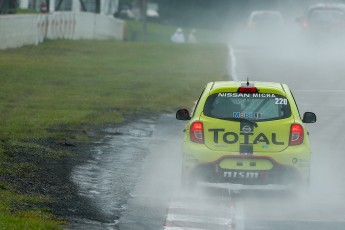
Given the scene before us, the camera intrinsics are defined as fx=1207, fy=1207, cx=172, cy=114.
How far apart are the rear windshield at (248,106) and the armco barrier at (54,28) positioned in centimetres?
2788

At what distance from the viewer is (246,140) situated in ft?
45.4

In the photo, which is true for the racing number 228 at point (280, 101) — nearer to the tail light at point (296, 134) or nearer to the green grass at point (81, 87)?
the tail light at point (296, 134)

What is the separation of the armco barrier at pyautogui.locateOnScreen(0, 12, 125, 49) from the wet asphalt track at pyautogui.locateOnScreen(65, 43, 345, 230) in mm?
20184

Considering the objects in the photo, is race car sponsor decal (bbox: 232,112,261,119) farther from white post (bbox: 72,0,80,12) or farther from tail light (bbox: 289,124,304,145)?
white post (bbox: 72,0,80,12)

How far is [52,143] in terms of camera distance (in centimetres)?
1906

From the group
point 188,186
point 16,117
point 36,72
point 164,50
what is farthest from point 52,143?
point 164,50

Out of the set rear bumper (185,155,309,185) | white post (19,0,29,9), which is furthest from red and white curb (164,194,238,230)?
white post (19,0,29,9)

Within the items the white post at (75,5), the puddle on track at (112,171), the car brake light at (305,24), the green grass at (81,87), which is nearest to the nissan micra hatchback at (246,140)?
the puddle on track at (112,171)

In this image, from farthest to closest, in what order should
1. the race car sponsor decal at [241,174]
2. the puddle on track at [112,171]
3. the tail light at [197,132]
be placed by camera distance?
the tail light at [197,132]
the race car sponsor decal at [241,174]
the puddle on track at [112,171]

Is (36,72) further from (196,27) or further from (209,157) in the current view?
(196,27)

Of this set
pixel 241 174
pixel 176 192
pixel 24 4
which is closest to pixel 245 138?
pixel 241 174

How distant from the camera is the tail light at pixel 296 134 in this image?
45.4ft

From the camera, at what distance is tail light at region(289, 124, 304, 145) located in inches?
545

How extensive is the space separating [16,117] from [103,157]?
5366 millimetres
